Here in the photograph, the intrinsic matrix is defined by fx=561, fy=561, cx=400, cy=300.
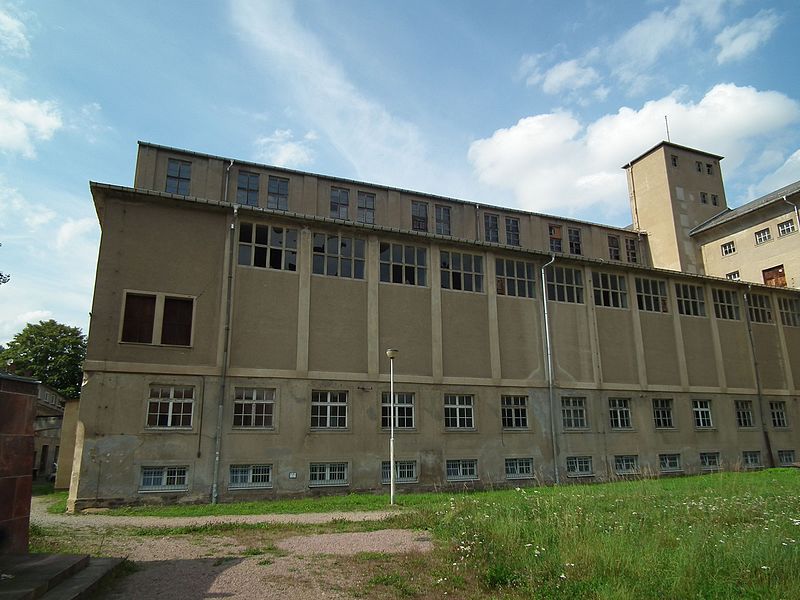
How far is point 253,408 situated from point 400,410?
5.38 metres

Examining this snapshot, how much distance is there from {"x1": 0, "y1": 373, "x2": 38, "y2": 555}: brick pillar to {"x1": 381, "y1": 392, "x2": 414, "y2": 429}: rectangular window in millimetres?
13275

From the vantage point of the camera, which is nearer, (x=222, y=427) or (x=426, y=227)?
(x=222, y=427)

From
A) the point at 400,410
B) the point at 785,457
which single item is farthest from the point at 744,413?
the point at 400,410

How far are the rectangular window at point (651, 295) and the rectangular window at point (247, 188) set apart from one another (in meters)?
19.0

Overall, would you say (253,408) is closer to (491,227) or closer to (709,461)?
(491,227)

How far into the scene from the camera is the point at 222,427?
18.1 meters

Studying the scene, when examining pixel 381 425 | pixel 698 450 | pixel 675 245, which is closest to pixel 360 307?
pixel 381 425

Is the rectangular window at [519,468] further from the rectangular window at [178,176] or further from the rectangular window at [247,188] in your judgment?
the rectangular window at [178,176]

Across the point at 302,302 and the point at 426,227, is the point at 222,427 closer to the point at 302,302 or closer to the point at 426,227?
the point at 302,302

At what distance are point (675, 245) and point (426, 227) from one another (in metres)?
18.6

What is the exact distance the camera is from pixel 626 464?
24.6m

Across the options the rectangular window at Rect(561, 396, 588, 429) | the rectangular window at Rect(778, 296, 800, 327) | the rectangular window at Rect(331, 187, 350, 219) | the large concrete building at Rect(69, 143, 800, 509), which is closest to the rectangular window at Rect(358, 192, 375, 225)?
the large concrete building at Rect(69, 143, 800, 509)

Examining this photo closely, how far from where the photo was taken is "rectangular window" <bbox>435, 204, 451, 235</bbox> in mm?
29719

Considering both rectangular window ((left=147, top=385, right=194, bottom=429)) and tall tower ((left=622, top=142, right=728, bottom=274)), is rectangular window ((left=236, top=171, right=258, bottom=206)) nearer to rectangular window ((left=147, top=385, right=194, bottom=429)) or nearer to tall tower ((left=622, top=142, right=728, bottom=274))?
rectangular window ((left=147, top=385, right=194, bottom=429))
